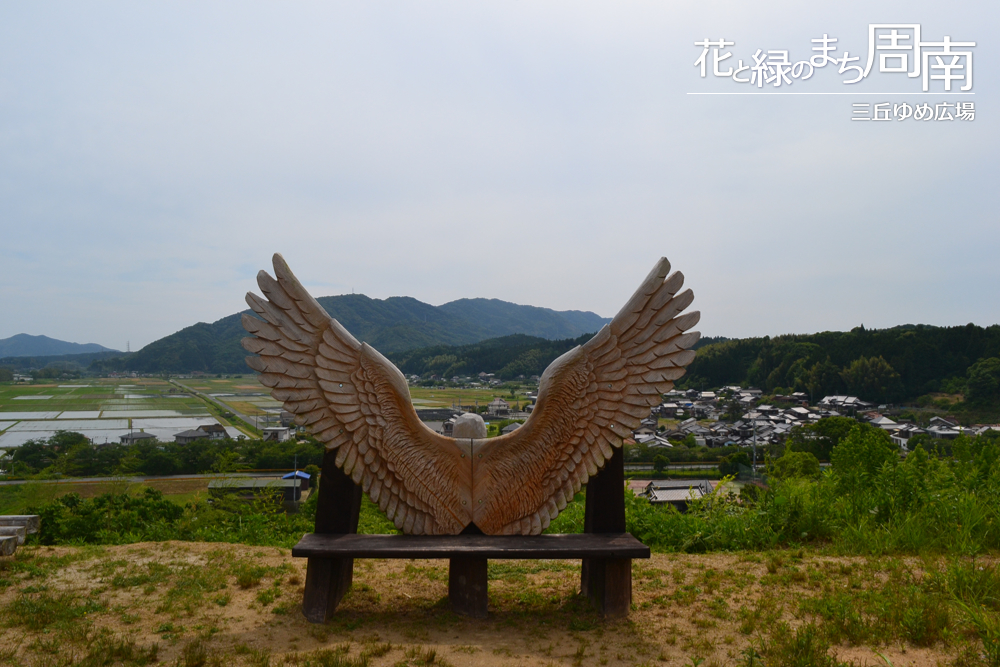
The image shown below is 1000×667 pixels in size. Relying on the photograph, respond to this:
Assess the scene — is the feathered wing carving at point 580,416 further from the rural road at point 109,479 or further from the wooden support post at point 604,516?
the rural road at point 109,479

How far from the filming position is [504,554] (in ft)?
13.5

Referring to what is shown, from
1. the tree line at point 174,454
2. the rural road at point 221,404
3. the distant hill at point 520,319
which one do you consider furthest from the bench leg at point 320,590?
the distant hill at point 520,319

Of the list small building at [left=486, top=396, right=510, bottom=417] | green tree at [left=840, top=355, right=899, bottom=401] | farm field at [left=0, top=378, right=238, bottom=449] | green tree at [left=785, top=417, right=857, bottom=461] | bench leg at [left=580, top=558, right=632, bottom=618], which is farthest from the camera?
green tree at [left=840, top=355, right=899, bottom=401]

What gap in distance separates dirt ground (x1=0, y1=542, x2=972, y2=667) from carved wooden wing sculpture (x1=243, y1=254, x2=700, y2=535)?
32.9 inches

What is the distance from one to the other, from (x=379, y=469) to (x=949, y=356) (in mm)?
39379

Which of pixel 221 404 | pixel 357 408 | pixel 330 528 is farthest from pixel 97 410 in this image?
pixel 357 408

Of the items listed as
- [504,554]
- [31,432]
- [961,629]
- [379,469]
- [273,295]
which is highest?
[273,295]

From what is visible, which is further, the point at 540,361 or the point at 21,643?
the point at 540,361

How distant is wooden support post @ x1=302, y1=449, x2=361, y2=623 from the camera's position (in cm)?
431

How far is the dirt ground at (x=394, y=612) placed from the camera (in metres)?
3.60

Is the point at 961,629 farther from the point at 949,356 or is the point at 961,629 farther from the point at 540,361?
the point at 540,361

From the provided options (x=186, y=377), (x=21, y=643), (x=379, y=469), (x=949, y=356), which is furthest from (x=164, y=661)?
(x=186, y=377)

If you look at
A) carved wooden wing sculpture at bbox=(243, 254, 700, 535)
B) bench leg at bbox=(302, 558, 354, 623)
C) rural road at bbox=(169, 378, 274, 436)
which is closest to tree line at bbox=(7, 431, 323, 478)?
rural road at bbox=(169, 378, 274, 436)

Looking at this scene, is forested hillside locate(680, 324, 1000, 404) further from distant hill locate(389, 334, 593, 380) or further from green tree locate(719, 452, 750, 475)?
distant hill locate(389, 334, 593, 380)
